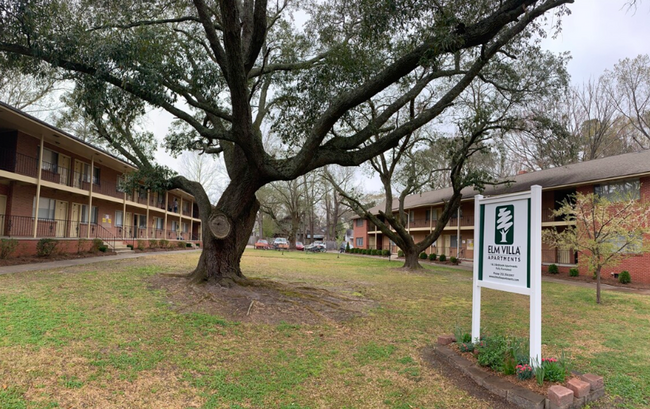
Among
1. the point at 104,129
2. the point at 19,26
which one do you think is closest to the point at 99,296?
the point at 19,26

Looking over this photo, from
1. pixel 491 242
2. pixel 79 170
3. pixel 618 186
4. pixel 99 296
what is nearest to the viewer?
pixel 491 242

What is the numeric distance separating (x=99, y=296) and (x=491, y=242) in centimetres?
728

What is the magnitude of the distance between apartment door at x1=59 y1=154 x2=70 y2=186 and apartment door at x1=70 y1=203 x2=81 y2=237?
1655 millimetres

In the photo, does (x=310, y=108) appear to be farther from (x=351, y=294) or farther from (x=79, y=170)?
(x=79, y=170)

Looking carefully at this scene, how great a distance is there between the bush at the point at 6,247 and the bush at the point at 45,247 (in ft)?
4.48

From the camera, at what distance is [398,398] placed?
13.0ft

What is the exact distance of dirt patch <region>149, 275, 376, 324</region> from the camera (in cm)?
679

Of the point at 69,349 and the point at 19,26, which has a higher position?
the point at 19,26

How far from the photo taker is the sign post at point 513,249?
14.3 ft

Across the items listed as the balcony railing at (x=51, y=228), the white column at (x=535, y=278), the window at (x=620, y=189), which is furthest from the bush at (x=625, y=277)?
the balcony railing at (x=51, y=228)

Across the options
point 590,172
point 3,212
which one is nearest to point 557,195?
point 590,172

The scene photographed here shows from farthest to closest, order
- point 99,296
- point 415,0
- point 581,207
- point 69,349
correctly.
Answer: point 581,207, point 99,296, point 415,0, point 69,349

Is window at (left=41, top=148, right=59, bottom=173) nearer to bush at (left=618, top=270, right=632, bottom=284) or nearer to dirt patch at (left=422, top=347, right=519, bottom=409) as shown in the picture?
dirt patch at (left=422, top=347, right=519, bottom=409)

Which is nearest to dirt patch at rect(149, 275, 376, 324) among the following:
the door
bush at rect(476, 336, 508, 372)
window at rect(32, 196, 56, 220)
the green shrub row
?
bush at rect(476, 336, 508, 372)
